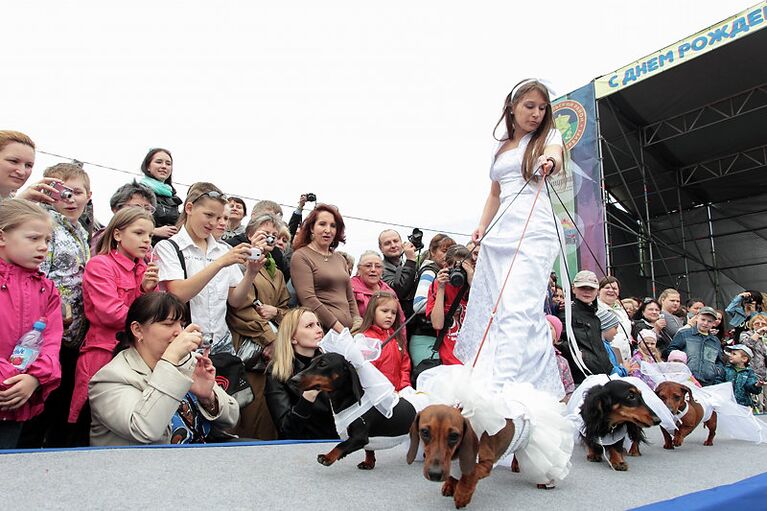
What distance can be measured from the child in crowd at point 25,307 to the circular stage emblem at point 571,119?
32.8 ft

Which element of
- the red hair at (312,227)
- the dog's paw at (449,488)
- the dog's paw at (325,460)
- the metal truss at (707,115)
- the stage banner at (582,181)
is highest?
the metal truss at (707,115)

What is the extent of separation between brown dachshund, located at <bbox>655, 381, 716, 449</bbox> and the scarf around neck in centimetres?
344

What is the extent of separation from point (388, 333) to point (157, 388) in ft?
5.35

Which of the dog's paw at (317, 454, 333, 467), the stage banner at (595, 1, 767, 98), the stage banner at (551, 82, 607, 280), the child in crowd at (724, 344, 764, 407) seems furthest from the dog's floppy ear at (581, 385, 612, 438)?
the stage banner at (595, 1, 767, 98)

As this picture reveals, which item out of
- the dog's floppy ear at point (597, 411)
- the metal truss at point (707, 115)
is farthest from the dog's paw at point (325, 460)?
the metal truss at point (707, 115)

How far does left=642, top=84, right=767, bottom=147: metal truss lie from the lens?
10578mm

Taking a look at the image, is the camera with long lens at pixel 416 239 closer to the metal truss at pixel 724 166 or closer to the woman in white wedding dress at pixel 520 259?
Result: the woman in white wedding dress at pixel 520 259

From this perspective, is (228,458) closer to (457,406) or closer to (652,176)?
(457,406)

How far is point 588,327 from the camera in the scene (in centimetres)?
372

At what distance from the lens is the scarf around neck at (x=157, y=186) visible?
12.8ft

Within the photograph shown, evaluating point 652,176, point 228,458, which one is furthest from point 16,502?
point 652,176

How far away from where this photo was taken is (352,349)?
183 centimetres

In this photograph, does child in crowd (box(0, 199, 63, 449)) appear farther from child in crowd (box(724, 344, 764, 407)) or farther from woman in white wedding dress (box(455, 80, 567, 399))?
child in crowd (box(724, 344, 764, 407))

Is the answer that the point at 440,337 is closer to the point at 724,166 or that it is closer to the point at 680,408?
the point at 680,408
